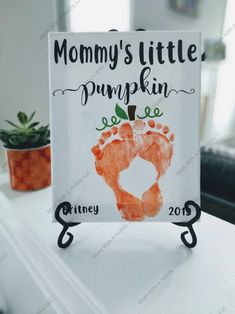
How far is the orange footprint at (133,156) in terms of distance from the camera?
596mm

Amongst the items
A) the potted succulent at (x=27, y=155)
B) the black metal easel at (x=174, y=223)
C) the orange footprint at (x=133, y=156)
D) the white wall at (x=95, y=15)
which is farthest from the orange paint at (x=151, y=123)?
the white wall at (x=95, y=15)

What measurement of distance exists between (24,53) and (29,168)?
1.53ft

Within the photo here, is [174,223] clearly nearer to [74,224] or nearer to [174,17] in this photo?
[74,224]

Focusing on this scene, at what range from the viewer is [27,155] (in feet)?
2.75

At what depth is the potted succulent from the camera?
84cm

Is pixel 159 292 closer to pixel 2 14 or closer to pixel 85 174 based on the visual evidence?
pixel 85 174

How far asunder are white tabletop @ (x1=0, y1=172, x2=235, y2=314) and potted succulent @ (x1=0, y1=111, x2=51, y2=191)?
0.15 m

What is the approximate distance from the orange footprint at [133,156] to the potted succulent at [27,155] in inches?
12.3

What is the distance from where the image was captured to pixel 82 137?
23.6 inches

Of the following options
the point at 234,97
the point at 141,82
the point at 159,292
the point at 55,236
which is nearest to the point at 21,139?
the point at 55,236

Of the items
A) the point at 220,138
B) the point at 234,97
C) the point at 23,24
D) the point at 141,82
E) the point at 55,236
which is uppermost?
the point at 23,24

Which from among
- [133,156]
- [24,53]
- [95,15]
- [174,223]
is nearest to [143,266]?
[174,223]

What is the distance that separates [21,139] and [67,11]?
0.63 m

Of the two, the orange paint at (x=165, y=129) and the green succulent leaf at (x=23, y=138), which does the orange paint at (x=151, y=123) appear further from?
the green succulent leaf at (x=23, y=138)
